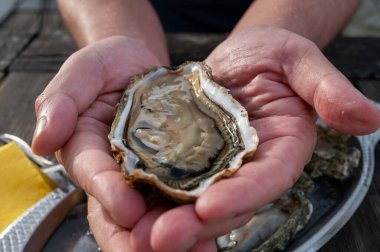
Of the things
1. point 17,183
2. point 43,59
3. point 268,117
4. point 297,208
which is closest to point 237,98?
point 268,117

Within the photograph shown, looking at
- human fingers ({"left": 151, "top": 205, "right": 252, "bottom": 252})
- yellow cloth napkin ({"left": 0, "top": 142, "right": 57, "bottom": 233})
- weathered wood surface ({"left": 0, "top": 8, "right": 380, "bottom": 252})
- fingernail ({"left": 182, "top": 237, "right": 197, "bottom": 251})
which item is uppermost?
human fingers ({"left": 151, "top": 205, "right": 252, "bottom": 252})

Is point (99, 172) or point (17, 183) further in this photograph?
point (17, 183)

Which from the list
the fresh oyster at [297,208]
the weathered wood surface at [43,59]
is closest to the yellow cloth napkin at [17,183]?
the weathered wood surface at [43,59]

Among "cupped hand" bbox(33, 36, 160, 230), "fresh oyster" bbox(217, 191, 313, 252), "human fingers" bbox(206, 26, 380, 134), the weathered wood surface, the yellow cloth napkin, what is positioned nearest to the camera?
"cupped hand" bbox(33, 36, 160, 230)

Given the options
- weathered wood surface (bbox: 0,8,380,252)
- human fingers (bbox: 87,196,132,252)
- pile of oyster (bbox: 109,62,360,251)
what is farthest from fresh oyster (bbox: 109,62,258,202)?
weathered wood surface (bbox: 0,8,380,252)

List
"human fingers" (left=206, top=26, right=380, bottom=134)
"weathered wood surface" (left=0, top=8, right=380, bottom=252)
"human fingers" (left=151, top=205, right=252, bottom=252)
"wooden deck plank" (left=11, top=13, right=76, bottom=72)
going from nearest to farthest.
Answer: "human fingers" (left=151, top=205, right=252, bottom=252), "human fingers" (left=206, top=26, right=380, bottom=134), "weathered wood surface" (left=0, top=8, right=380, bottom=252), "wooden deck plank" (left=11, top=13, right=76, bottom=72)

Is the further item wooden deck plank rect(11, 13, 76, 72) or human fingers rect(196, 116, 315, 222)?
wooden deck plank rect(11, 13, 76, 72)

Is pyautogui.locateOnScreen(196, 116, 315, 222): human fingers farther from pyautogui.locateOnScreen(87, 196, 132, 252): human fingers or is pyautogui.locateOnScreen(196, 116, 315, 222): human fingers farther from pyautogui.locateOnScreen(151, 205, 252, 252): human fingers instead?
pyautogui.locateOnScreen(87, 196, 132, 252): human fingers

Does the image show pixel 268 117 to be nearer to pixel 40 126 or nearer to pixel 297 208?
pixel 297 208
